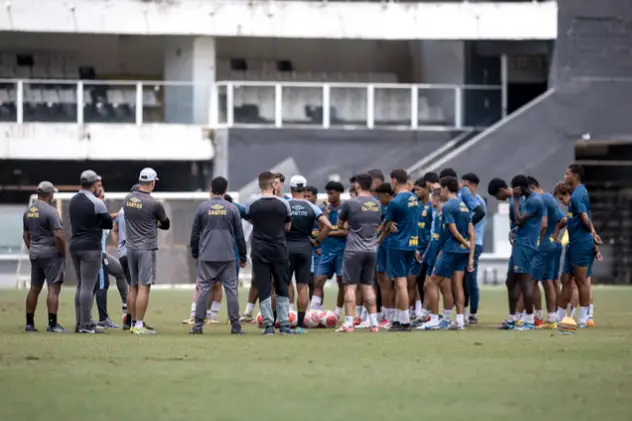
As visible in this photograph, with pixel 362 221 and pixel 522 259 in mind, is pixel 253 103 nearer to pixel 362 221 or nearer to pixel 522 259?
pixel 522 259

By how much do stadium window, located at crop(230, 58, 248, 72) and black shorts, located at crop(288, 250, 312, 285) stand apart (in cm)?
2746

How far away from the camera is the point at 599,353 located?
1759 centimetres

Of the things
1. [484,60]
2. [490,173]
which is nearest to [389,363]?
[490,173]

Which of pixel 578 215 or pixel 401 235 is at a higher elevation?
pixel 578 215

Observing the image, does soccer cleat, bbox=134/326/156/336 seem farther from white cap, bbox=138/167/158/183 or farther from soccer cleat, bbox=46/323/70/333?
white cap, bbox=138/167/158/183

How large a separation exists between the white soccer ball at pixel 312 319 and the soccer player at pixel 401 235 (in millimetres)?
1505

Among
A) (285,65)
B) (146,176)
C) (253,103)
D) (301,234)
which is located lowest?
(301,234)

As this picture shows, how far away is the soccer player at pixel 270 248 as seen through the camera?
21062mm

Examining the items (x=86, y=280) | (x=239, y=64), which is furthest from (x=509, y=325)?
(x=239, y=64)

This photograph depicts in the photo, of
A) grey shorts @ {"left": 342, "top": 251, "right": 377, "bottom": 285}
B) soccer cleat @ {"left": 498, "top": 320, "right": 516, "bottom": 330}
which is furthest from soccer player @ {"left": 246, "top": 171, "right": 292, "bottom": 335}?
soccer cleat @ {"left": 498, "top": 320, "right": 516, "bottom": 330}

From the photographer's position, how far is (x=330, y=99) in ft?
151

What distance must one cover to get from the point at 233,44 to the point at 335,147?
5.50 meters

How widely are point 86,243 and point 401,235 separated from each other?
4339 mm

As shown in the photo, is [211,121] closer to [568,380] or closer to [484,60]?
[484,60]
